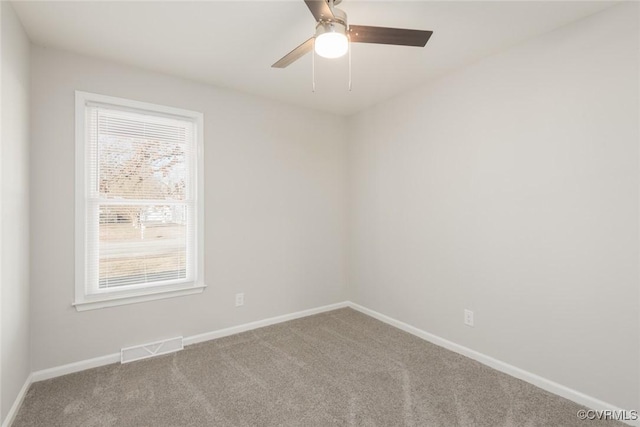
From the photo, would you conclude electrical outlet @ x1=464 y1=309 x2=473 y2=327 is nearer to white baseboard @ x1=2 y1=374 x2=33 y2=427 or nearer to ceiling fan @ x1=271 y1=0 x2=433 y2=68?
ceiling fan @ x1=271 y1=0 x2=433 y2=68

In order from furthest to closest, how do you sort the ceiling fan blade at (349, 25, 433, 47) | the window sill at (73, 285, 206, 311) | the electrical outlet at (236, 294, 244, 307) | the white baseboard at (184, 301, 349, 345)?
the electrical outlet at (236, 294, 244, 307), the white baseboard at (184, 301, 349, 345), the window sill at (73, 285, 206, 311), the ceiling fan blade at (349, 25, 433, 47)

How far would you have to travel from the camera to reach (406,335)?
3.24 metres

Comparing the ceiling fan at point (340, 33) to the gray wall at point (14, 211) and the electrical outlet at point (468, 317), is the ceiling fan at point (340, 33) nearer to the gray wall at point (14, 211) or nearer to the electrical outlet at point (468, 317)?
the gray wall at point (14, 211)

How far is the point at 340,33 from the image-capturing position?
5.39 feet

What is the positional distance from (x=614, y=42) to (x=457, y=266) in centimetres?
186

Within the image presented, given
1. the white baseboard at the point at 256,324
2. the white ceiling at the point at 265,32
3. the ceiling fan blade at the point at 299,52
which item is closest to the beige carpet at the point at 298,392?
the white baseboard at the point at 256,324

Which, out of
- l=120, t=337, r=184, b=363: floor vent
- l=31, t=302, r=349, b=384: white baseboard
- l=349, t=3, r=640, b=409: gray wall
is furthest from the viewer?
l=120, t=337, r=184, b=363: floor vent

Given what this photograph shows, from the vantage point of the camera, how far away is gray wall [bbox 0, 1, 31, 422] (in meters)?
1.84

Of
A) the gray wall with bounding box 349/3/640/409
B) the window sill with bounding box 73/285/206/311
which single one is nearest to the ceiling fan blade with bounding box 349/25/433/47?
the gray wall with bounding box 349/3/640/409

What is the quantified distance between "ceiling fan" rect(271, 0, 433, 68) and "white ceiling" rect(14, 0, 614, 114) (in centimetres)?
32

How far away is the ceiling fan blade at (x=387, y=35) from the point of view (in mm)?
1703

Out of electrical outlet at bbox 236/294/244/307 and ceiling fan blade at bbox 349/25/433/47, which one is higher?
ceiling fan blade at bbox 349/25/433/47

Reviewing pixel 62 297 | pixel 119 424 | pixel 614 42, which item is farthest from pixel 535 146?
pixel 62 297

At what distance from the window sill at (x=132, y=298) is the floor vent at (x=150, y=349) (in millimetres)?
389
